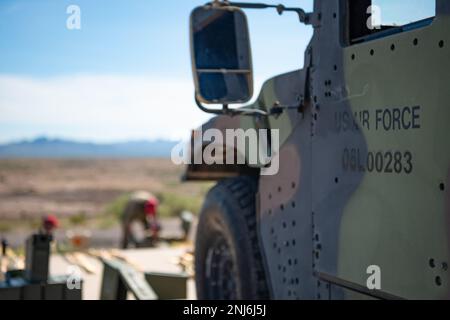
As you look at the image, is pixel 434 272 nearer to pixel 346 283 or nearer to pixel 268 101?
pixel 346 283

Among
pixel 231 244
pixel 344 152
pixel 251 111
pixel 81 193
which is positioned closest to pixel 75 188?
pixel 81 193

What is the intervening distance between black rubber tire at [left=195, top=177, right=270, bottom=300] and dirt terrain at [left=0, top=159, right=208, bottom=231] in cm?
2540

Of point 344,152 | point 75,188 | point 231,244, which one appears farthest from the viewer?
point 75,188

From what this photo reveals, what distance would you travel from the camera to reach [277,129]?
3.81 m

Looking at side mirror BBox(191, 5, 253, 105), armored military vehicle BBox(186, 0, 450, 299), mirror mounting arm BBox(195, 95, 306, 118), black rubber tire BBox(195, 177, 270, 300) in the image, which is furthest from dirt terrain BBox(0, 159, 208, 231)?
side mirror BBox(191, 5, 253, 105)

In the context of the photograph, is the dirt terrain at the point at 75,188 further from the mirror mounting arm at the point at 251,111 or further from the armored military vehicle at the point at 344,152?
the mirror mounting arm at the point at 251,111

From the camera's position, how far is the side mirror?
135 inches

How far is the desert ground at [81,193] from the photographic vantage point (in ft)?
105

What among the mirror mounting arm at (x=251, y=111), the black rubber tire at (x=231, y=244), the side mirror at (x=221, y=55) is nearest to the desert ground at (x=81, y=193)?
the black rubber tire at (x=231, y=244)

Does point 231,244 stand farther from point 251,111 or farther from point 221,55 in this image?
point 221,55

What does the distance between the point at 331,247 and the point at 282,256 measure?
60 cm

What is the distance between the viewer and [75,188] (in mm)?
66812

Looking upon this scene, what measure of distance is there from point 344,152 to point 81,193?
57434mm
